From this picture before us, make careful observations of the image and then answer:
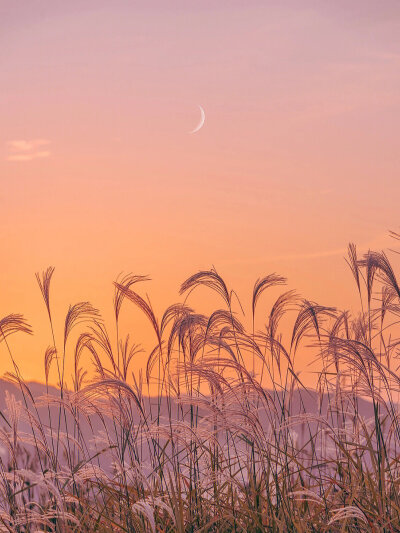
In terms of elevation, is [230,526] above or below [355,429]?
below

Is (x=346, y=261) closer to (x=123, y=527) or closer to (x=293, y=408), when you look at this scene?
(x=293, y=408)

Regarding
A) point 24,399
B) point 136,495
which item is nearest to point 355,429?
point 136,495

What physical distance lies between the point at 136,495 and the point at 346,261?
7.18ft

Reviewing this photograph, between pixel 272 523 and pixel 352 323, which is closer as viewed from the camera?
pixel 272 523

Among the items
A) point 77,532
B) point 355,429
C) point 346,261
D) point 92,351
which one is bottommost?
point 77,532

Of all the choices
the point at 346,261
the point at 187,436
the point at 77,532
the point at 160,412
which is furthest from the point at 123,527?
the point at 346,261

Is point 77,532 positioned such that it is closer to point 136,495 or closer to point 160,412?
point 136,495

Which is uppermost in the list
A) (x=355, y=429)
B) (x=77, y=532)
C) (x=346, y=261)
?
(x=346, y=261)

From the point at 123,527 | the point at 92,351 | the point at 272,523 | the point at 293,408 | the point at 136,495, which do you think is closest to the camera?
the point at 272,523

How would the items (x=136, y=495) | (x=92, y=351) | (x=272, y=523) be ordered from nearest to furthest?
(x=272, y=523), (x=136, y=495), (x=92, y=351)

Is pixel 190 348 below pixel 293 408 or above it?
above

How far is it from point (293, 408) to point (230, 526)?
1.21 metres

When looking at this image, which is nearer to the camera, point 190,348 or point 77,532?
point 77,532

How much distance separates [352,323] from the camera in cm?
560
